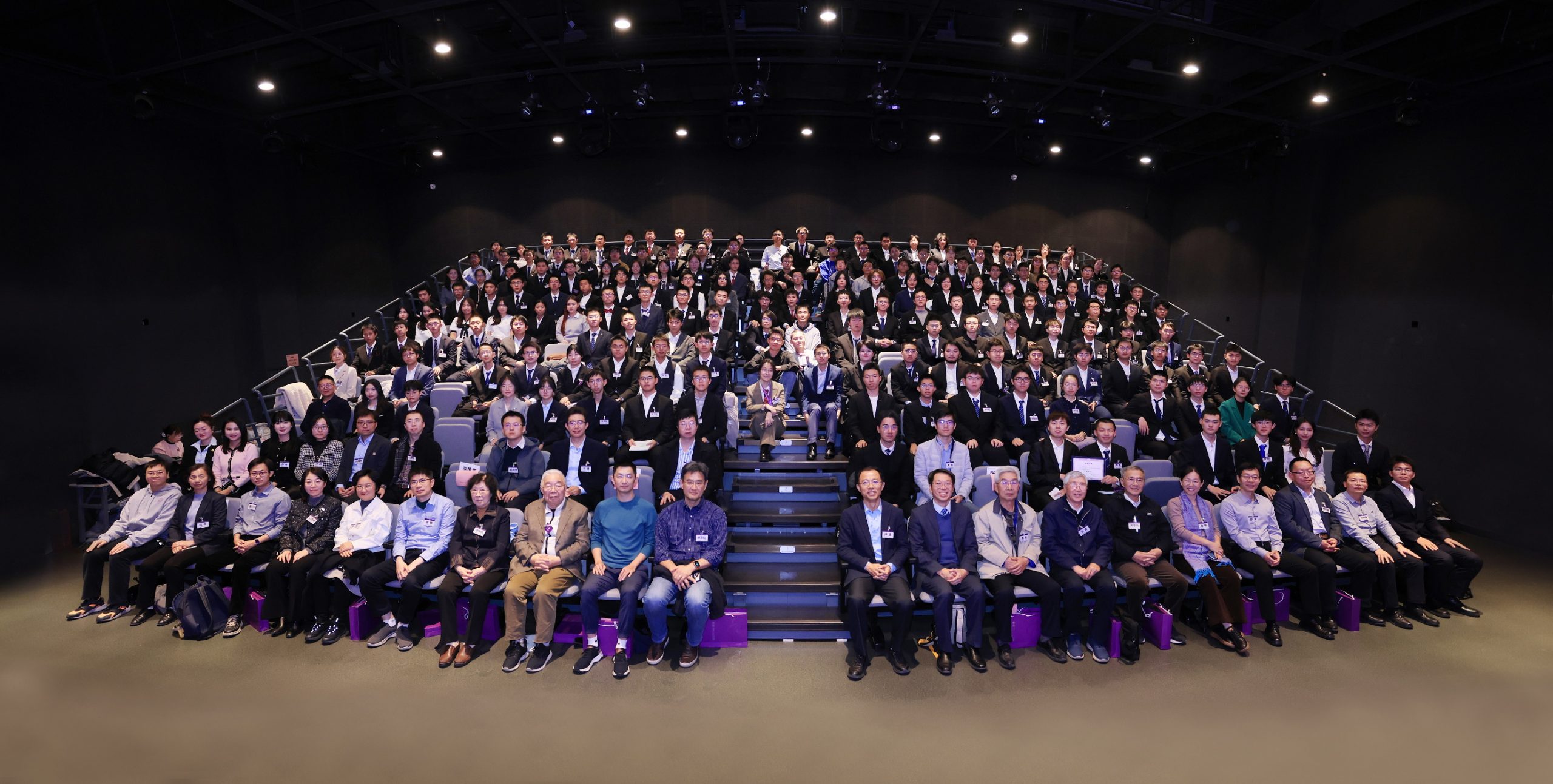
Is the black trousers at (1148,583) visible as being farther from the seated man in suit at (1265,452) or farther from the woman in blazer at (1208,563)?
the seated man in suit at (1265,452)

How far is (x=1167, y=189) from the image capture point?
1288 cm

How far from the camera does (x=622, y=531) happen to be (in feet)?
14.7

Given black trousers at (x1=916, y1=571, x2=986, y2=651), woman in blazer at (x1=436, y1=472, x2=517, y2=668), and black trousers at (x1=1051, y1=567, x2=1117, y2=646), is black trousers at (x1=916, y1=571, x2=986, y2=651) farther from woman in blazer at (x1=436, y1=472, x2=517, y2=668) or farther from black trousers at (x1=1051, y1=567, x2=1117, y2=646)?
woman in blazer at (x1=436, y1=472, x2=517, y2=668)

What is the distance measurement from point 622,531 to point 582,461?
97 cm

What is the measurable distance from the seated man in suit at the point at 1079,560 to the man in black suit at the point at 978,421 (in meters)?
1.04

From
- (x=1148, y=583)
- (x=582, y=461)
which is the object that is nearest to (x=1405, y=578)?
(x=1148, y=583)

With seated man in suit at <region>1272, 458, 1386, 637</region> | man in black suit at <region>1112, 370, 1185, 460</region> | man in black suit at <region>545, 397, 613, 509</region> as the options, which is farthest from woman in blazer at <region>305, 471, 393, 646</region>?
seated man in suit at <region>1272, 458, 1386, 637</region>

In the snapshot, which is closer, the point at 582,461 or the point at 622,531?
the point at 622,531

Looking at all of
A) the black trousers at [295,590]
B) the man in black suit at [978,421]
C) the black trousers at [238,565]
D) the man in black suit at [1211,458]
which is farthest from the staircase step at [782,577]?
the black trousers at [238,565]

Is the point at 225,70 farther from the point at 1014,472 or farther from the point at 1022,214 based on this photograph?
the point at 1022,214

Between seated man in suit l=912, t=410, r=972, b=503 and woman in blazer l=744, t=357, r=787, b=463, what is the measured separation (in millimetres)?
1429

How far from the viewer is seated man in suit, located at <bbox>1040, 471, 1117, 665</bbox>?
4.29 meters

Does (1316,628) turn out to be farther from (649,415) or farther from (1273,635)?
(649,415)

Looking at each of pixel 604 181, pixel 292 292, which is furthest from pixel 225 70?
pixel 604 181
